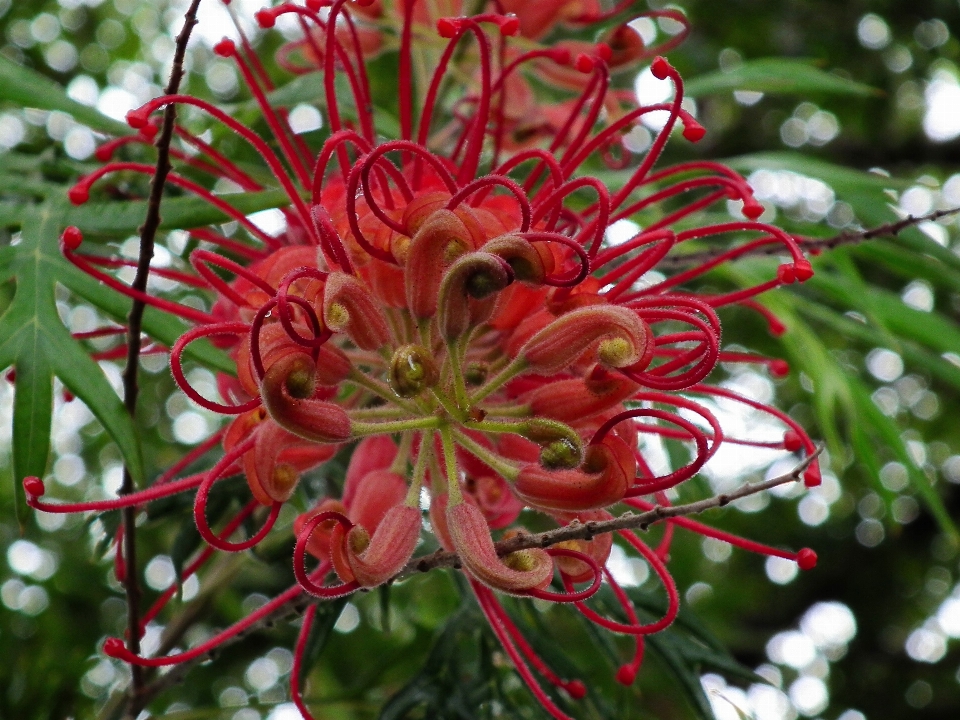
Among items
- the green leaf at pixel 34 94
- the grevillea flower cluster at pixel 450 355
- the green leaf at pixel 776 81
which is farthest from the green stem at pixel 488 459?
the green leaf at pixel 776 81

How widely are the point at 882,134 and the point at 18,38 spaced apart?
7.45ft

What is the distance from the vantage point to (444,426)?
88 cm

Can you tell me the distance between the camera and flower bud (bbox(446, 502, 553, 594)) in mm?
806

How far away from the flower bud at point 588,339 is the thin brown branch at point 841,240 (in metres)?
0.32

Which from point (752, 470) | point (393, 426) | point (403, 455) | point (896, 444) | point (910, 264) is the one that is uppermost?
point (393, 426)

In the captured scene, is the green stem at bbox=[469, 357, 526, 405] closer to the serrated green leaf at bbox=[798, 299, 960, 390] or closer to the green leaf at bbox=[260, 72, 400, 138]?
the green leaf at bbox=[260, 72, 400, 138]

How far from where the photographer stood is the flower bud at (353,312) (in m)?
0.83

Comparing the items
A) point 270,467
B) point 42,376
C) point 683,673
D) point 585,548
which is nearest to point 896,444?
point 683,673

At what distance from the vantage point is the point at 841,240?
1236mm

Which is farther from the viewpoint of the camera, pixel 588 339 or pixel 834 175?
pixel 834 175

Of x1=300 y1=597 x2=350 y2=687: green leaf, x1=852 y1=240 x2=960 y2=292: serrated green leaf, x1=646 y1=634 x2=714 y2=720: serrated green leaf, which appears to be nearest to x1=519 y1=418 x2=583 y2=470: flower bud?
x1=300 y1=597 x2=350 y2=687: green leaf

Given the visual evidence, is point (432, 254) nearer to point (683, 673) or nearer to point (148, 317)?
point (148, 317)

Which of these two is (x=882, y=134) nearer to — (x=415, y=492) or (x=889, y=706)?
(x=889, y=706)

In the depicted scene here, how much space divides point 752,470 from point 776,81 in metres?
1.44
